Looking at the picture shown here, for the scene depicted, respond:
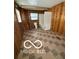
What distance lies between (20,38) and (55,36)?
42 centimetres

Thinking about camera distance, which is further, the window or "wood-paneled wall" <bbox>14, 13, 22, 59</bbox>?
the window

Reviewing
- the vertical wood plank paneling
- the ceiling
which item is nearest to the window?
the ceiling

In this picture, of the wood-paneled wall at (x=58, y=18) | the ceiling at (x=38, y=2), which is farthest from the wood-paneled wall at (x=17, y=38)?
the wood-paneled wall at (x=58, y=18)

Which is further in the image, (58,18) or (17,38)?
(58,18)

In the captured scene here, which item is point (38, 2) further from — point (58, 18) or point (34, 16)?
point (58, 18)

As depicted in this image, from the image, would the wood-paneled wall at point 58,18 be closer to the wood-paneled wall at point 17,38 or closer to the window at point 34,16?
the window at point 34,16

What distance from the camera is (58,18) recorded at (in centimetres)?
136

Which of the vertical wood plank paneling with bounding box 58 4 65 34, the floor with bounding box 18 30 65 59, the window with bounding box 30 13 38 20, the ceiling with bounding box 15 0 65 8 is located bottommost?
the floor with bounding box 18 30 65 59

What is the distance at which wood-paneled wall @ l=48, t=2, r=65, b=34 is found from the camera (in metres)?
1.29

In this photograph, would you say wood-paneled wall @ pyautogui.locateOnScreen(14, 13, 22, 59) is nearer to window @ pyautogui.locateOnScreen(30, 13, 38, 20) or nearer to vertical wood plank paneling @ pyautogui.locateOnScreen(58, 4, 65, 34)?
window @ pyautogui.locateOnScreen(30, 13, 38, 20)

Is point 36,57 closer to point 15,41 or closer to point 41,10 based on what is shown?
point 15,41

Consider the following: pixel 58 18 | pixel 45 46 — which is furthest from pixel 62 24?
pixel 45 46

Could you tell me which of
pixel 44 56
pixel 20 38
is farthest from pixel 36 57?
pixel 20 38
